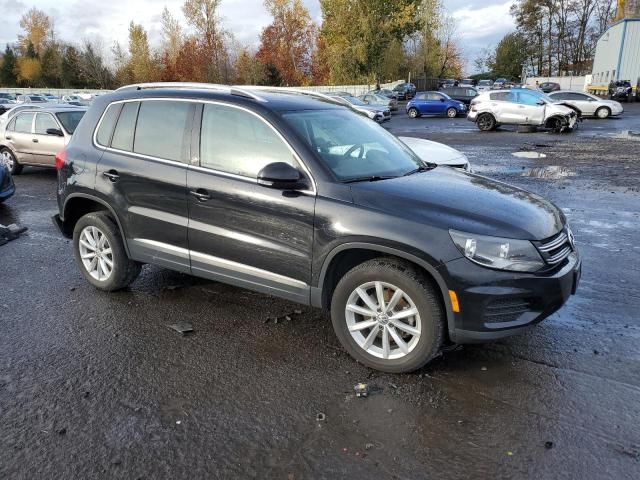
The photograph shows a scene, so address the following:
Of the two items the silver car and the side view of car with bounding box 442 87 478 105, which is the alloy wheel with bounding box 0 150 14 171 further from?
the side view of car with bounding box 442 87 478 105

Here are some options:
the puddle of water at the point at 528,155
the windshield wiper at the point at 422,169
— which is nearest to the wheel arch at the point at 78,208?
the windshield wiper at the point at 422,169

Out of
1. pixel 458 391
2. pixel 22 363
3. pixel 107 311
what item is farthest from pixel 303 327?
pixel 22 363

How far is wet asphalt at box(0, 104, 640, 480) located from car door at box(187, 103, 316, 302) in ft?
1.81

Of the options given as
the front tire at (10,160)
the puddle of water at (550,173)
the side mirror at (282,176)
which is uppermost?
the side mirror at (282,176)

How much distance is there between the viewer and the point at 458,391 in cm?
342

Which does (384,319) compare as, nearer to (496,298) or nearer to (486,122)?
(496,298)

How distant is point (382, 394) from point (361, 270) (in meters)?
0.81

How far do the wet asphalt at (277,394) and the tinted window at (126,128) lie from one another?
1433mm

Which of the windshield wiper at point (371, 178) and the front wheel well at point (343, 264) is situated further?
the windshield wiper at point (371, 178)

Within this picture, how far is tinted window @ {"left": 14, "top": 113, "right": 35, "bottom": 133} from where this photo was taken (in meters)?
12.0

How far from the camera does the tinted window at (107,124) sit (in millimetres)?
4859

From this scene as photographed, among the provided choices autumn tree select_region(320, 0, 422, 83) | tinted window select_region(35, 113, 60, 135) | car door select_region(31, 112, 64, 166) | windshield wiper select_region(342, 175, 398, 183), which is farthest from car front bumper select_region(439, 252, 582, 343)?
autumn tree select_region(320, 0, 422, 83)

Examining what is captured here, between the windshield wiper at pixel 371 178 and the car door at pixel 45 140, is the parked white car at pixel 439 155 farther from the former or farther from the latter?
the car door at pixel 45 140

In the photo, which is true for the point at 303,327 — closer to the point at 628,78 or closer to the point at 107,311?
the point at 107,311
